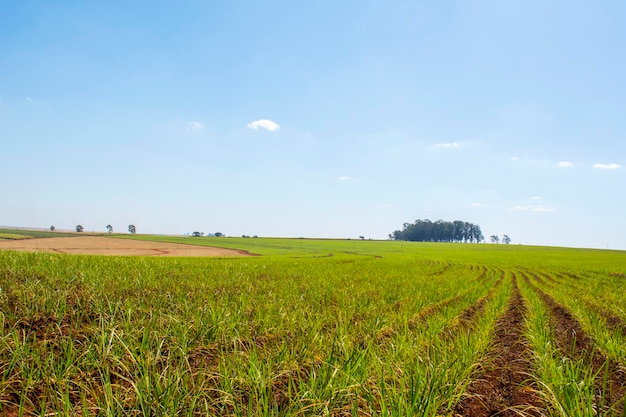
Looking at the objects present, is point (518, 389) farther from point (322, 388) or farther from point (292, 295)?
point (292, 295)

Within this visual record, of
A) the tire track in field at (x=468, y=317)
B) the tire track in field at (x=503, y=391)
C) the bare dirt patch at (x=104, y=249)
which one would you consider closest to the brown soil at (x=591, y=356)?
the tire track in field at (x=503, y=391)

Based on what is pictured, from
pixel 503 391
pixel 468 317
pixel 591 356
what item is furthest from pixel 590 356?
pixel 468 317

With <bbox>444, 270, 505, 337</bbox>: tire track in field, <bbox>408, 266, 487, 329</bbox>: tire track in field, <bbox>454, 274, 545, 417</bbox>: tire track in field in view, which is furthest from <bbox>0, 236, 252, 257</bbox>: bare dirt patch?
<bbox>454, 274, 545, 417</bbox>: tire track in field

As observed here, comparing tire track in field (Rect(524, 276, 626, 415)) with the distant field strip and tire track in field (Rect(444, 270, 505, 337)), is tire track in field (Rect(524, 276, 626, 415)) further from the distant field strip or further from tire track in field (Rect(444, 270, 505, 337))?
tire track in field (Rect(444, 270, 505, 337))

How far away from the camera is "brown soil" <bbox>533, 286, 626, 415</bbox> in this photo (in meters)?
4.59

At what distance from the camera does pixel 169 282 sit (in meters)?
12.7

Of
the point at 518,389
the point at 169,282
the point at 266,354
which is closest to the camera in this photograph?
the point at 518,389

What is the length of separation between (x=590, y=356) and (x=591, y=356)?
1.08 metres

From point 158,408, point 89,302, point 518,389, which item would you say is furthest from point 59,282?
point 518,389

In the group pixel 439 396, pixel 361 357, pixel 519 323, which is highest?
pixel 361 357

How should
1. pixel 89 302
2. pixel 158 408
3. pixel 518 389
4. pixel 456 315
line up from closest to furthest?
pixel 158 408 → pixel 518 389 → pixel 89 302 → pixel 456 315

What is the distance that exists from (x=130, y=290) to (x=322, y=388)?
8892mm

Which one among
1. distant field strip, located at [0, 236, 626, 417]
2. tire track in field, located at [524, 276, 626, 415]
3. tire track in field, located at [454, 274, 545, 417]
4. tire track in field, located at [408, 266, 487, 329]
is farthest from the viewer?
tire track in field, located at [408, 266, 487, 329]

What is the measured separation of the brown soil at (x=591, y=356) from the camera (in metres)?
4.59
